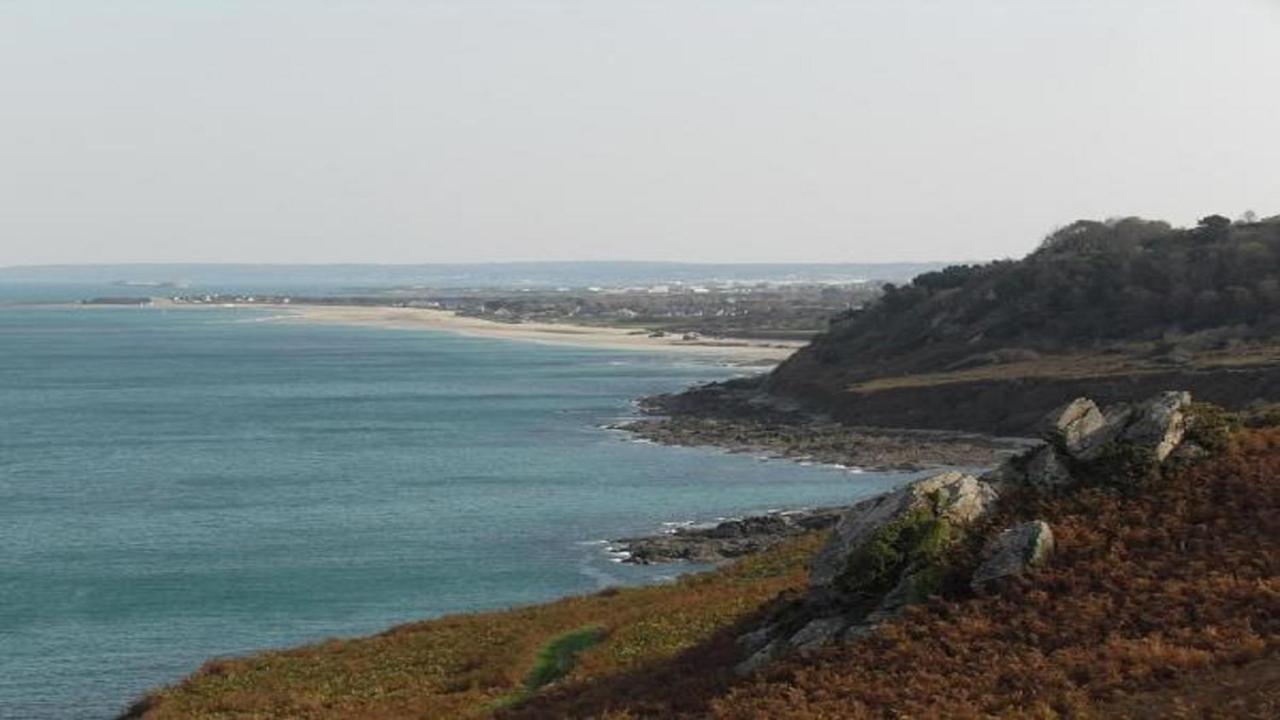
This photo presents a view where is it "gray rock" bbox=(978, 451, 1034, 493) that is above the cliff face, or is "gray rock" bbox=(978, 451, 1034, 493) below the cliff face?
above

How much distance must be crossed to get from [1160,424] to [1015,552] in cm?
507

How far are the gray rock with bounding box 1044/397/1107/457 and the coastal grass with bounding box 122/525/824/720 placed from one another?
6927 mm

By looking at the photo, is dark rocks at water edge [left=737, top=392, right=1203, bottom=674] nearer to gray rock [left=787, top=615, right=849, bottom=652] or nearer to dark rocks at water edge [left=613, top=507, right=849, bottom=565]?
gray rock [left=787, top=615, right=849, bottom=652]

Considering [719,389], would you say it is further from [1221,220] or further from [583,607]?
[583,607]

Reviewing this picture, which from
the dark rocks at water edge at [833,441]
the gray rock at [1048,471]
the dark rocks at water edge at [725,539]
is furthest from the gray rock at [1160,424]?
the dark rocks at water edge at [833,441]

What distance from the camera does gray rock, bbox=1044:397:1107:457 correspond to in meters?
29.5

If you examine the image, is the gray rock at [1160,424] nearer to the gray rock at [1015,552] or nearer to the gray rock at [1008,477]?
the gray rock at [1008,477]

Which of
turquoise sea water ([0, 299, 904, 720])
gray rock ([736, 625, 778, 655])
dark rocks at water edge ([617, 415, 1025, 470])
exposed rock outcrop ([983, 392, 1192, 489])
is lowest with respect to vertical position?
turquoise sea water ([0, 299, 904, 720])

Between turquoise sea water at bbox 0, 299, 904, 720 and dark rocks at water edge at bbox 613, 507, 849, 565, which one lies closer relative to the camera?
turquoise sea water at bbox 0, 299, 904, 720

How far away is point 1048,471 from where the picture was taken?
29.0m

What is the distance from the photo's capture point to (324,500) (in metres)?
93.2

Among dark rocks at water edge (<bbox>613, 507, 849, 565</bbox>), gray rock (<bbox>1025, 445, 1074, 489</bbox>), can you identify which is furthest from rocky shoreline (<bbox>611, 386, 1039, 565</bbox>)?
gray rock (<bbox>1025, 445, 1074, 489</bbox>)

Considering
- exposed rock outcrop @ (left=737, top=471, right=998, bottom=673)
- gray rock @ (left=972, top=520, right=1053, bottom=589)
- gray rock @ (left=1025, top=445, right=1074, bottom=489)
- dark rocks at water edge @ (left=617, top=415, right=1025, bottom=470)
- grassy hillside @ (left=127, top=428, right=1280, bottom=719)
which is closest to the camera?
grassy hillside @ (left=127, top=428, right=1280, bottom=719)

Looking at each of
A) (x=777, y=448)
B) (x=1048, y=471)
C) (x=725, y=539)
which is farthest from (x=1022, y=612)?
(x=777, y=448)
